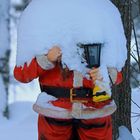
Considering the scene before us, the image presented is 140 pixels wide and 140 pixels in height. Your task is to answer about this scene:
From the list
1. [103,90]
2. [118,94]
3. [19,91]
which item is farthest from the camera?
[19,91]

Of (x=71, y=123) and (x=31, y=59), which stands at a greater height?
(x=31, y=59)

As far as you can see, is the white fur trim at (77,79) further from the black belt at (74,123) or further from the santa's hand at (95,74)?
the black belt at (74,123)

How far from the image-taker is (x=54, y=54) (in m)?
2.96

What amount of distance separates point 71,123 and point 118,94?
4.10ft

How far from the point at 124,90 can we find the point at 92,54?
56.5 inches

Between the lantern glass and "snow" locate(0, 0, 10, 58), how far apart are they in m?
6.47

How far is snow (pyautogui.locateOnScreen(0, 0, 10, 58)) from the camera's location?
30.5 ft

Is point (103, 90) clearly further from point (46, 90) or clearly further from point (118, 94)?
point (118, 94)

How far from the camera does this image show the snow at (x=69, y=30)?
2986mm

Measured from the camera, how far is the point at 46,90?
3131 millimetres

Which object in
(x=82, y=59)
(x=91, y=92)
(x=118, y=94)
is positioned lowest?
(x=118, y=94)

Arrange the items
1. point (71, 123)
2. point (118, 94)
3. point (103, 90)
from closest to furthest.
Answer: point (103, 90)
point (71, 123)
point (118, 94)

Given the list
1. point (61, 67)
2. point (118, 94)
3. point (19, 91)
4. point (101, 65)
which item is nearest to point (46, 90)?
point (61, 67)

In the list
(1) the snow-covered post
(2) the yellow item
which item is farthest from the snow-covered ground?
(2) the yellow item
